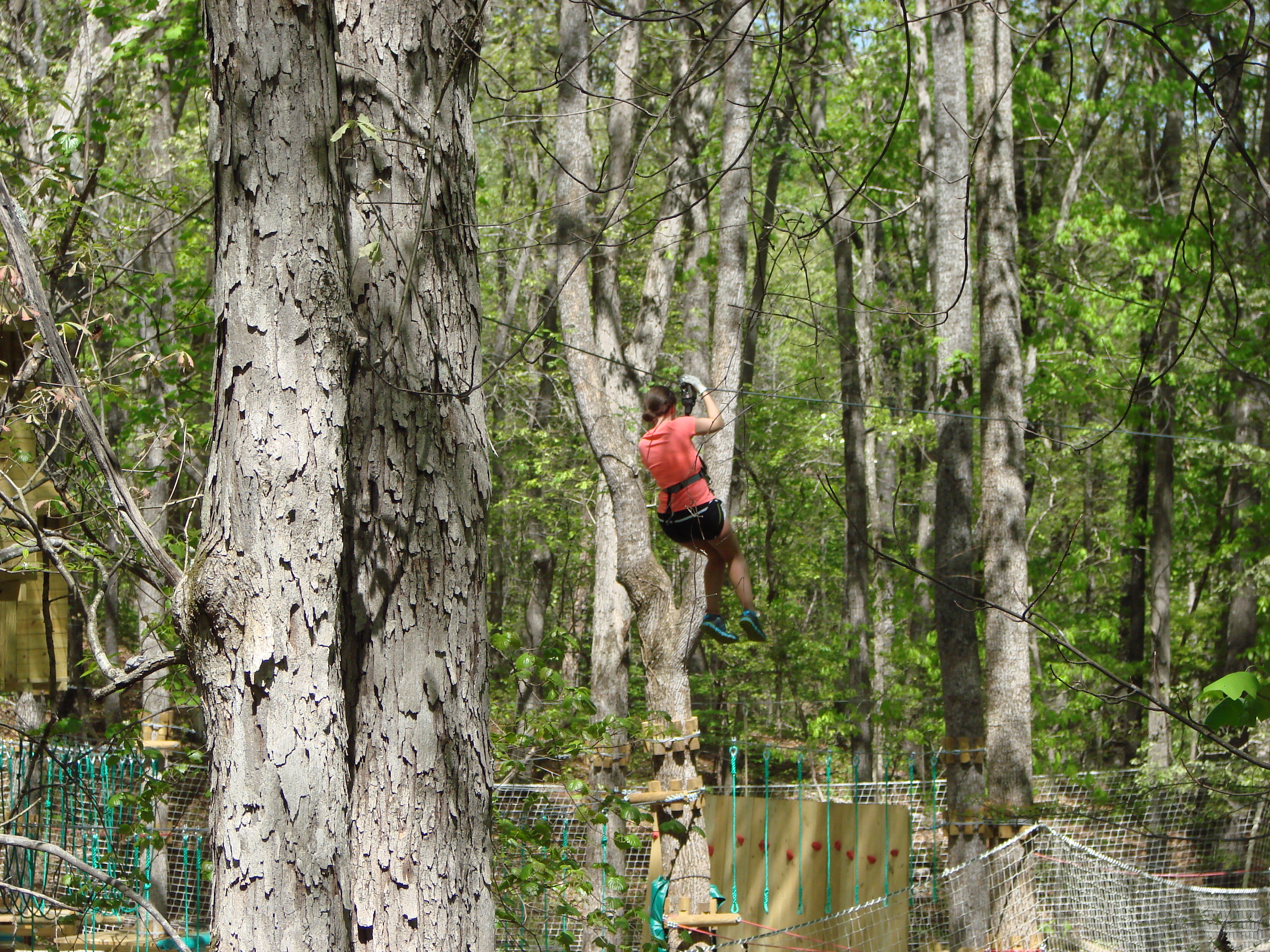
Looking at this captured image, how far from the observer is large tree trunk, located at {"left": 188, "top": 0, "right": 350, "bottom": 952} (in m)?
2.07

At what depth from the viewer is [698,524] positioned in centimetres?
559

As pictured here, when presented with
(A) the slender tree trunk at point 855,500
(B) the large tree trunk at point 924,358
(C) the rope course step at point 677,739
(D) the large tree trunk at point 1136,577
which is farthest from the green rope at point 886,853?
(D) the large tree trunk at point 1136,577

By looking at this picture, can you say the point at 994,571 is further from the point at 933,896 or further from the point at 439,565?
the point at 439,565

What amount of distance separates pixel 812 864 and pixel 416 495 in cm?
524

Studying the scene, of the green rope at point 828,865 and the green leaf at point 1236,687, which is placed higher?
the green leaf at point 1236,687

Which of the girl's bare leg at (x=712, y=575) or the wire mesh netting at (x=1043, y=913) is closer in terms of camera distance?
the girl's bare leg at (x=712, y=575)

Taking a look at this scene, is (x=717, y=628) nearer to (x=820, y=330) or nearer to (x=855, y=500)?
(x=820, y=330)

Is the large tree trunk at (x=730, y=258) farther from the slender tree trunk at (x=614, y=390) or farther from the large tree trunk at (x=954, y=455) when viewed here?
the large tree trunk at (x=954, y=455)

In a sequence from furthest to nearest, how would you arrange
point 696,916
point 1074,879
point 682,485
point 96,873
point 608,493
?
1. point 608,493
2. point 1074,879
3. point 696,916
4. point 682,485
5. point 96,873

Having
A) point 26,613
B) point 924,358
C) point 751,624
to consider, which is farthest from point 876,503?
point 26,613

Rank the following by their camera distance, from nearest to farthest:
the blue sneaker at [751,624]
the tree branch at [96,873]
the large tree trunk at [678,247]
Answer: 1. the tree branch at [96,873]
2. the blue sneaker at [751,624]
3. the large tree trunk at [678,247]

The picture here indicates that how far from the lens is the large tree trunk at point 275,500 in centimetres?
207

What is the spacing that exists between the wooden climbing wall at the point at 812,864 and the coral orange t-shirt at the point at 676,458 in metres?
2.00

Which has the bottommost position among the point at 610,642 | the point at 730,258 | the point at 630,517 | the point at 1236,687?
the point at 610,642
